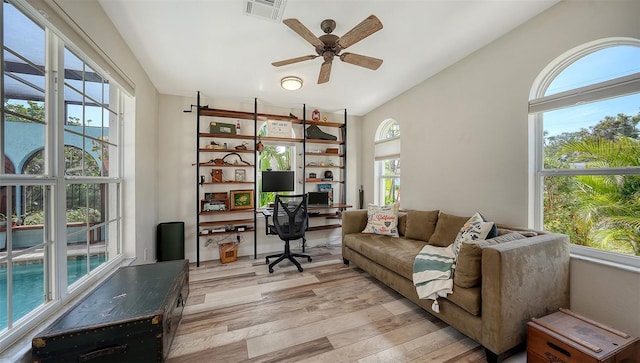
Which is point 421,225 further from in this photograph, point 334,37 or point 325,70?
point 334,37

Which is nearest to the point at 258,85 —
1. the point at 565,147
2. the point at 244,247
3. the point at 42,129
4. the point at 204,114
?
the point at 204,114

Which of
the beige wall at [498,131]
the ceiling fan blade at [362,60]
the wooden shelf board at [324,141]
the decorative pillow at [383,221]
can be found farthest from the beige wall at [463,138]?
the ceiling fan blade at [362,60]

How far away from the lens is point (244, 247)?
12.3 ft

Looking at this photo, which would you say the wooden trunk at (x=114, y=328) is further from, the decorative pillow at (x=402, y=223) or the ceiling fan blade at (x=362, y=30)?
the decorative pillow at (x=402, y=223)

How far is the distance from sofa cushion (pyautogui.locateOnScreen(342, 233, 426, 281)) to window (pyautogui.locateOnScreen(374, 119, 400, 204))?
1.12 metres

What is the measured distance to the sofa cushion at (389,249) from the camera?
215cm

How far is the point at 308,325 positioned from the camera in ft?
6.14

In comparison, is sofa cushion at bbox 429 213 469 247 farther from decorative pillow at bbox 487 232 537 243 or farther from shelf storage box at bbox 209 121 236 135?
shelf storage box at bbox 209 121 236 135

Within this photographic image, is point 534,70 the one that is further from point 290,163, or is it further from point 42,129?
point 42,129

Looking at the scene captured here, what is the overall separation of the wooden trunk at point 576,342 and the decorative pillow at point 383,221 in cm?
166

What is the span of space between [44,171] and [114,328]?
1.01 metres

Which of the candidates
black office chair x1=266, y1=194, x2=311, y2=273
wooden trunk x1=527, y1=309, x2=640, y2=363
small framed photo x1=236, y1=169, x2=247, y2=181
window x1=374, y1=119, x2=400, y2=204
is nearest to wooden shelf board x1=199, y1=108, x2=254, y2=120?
small framed photo x1=236, y1=169, x2=247, y2=181

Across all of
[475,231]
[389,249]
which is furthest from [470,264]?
[389,249]

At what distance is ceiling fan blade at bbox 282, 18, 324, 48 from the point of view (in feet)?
5.42
